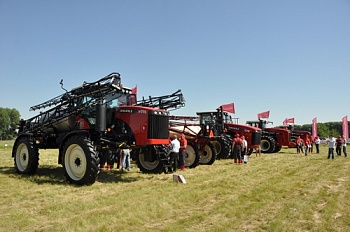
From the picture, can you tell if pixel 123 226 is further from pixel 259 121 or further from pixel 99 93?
pixel 259 121

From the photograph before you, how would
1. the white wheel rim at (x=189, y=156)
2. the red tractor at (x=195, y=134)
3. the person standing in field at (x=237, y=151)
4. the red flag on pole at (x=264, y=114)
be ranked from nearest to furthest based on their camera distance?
the white wheel rim at (x=189, y=156) < the red tractor at (x=195, y=134) < the person standing in field at (x=237, y=151) < the red flag on pole at (x=264, y=114)

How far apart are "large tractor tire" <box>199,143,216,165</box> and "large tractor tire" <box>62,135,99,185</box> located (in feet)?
21.9

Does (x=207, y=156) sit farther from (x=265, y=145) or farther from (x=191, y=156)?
(x=265, y=145)

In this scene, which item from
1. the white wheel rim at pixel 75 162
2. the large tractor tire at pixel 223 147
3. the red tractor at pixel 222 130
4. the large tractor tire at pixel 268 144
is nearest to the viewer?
the white wheel rim at pixel 75 162

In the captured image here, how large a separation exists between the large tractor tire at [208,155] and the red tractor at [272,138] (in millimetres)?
9904

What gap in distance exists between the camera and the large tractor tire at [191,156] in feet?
39.6

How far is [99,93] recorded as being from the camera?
859cm

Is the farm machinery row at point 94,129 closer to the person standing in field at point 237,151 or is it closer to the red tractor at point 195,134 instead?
the red tractor at point 195,134

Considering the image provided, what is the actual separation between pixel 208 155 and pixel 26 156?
23.8 ft

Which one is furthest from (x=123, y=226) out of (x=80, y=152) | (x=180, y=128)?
(x=180, y=128)

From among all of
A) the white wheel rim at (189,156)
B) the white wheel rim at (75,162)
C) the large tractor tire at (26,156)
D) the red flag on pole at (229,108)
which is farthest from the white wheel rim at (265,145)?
the white wheel rim at (75,162)

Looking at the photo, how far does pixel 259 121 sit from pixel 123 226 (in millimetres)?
21079

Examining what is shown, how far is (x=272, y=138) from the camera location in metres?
22.6

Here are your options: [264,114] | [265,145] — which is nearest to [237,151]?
[265,145]
